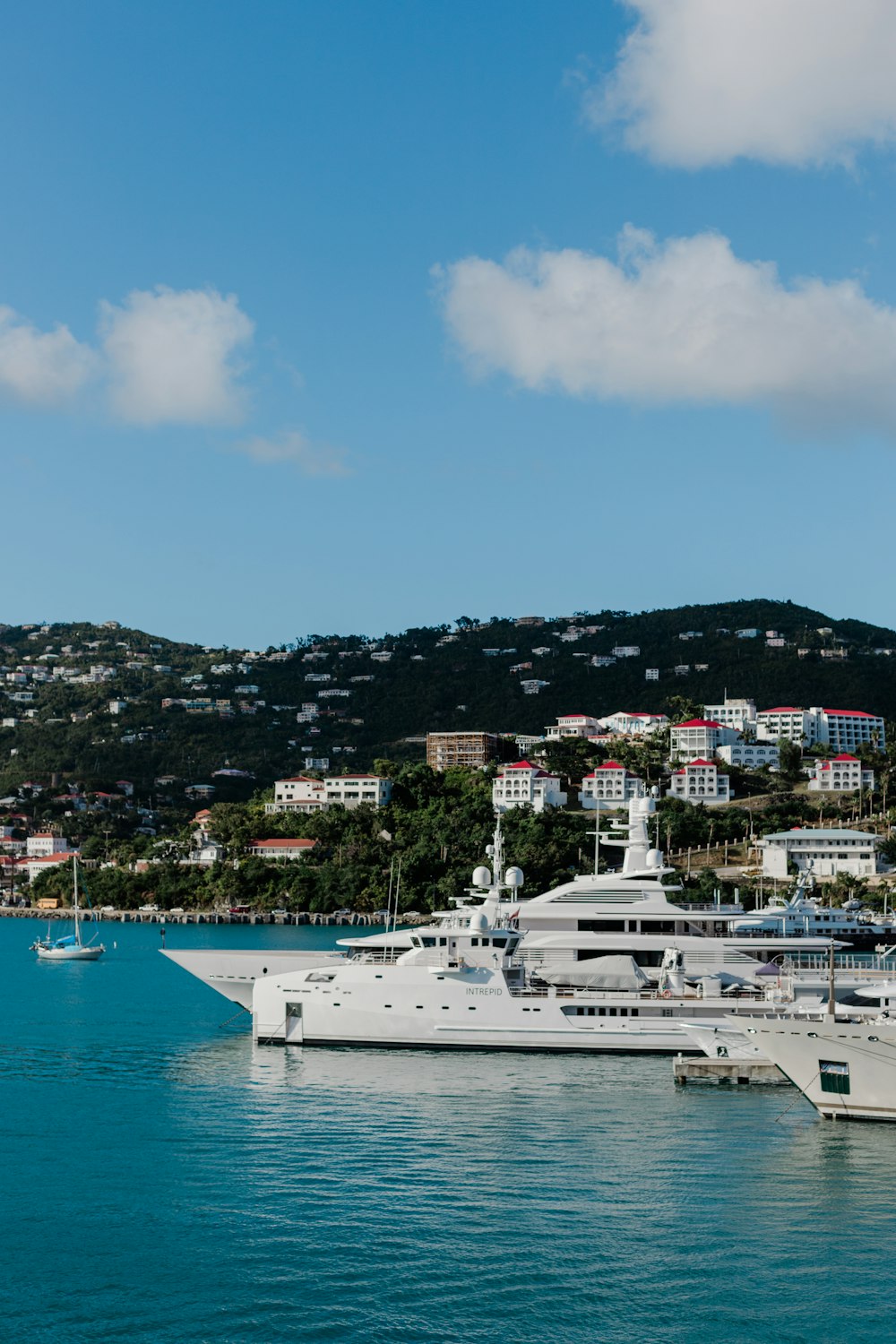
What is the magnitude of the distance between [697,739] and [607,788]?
14567 millimetres

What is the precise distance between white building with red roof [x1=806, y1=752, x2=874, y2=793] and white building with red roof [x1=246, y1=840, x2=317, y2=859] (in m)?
42.4

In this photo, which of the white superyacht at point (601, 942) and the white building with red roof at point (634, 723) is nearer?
the white superyacht at point (601, 942)

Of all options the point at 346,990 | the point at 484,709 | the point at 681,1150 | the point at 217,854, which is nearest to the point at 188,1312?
the point at 681,1150

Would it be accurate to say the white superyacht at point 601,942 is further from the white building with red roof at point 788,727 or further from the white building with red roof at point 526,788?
the white building with red roof at point 788,727

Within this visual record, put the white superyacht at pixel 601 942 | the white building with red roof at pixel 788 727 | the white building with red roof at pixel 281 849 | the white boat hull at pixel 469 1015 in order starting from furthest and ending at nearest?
the white building with red roof at pixel 788 727 → the white building with red roof at pixel 281 849 → the white superyacht at pixel 601 942 → the white boat hull at pixel 469 1015

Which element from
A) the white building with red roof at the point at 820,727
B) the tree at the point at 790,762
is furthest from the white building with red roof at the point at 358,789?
the white building with red roof at the point at 820,727

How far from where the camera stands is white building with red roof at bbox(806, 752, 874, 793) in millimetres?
120812

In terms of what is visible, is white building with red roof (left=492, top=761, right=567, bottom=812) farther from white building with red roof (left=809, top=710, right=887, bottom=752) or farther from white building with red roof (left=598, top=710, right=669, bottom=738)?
white building with red roof (left=809, top=710, right=887, bottom=752)

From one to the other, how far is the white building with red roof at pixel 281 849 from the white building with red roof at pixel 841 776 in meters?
42.4

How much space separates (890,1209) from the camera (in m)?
21.3

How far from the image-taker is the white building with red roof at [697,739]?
5182 inches

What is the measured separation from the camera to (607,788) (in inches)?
4801

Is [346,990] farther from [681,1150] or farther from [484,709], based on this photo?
[484,709]

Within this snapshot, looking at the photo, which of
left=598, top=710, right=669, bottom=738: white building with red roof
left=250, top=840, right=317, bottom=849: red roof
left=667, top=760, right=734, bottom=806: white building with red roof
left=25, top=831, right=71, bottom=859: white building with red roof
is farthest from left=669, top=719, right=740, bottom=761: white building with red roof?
left=25, top=831, right=71, bottom=859: white building with red roof
